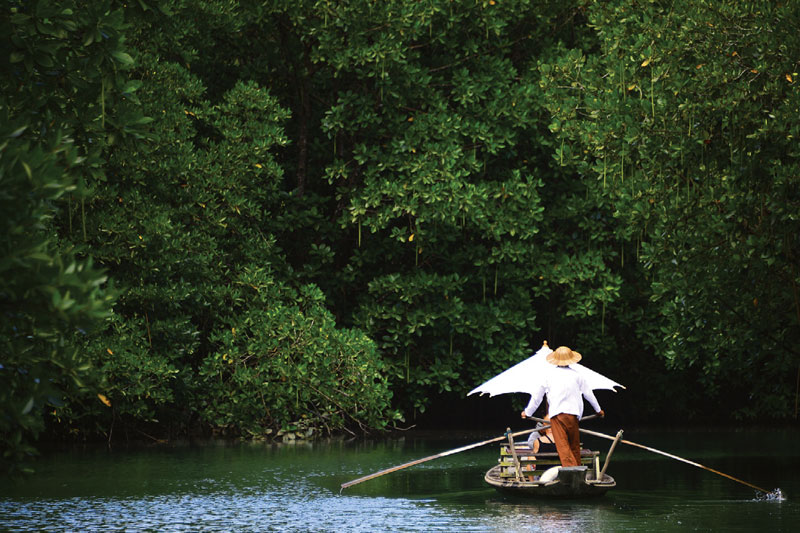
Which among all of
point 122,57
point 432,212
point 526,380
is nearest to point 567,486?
point 526,380

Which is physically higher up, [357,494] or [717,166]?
[717,166]

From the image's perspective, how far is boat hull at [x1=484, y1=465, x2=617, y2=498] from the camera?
57.1ft

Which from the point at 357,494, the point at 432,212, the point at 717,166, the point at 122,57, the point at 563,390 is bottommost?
the point at 357,494

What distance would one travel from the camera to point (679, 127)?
22.0 meters

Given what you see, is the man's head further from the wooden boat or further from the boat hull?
the boat hull

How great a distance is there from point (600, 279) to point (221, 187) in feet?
29.2

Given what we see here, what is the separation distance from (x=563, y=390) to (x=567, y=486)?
1349 mm

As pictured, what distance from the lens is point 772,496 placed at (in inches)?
717

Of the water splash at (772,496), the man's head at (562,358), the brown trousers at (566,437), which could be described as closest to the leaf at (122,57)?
the man's head at (562,358)

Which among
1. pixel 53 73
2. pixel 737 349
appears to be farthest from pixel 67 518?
pixel 737 349

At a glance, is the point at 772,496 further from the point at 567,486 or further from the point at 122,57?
the point at 122,57

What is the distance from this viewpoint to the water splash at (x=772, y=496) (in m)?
17.9

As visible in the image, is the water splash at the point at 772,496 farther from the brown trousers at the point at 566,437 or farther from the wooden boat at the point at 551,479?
the brown trousers at the point at 566,437

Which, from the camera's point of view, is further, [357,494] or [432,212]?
[432,212]
